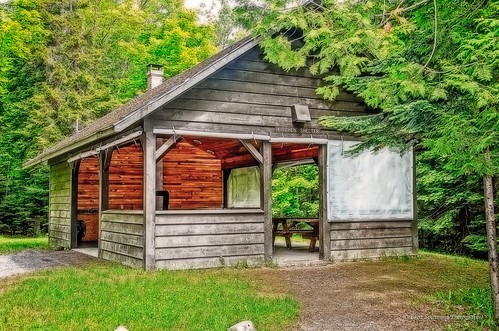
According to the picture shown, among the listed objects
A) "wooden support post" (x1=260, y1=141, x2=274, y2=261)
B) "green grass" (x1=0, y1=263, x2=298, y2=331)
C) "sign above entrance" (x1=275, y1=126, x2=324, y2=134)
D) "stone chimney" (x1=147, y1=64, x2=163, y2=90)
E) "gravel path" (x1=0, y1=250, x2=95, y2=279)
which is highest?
"stone chimney" (x1=147, y1=64, x2=163, y2=90)

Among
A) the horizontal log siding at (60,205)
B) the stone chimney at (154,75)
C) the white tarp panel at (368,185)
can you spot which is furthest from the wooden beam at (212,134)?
the stone chimney at (154,75)

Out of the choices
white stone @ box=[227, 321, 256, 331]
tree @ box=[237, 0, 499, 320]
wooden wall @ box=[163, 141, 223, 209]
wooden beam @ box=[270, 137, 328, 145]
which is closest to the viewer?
white stone @ box=[227, 321, 256, 331]

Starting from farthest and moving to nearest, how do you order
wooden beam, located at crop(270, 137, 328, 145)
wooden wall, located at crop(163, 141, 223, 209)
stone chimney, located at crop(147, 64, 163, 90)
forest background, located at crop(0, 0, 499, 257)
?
1. stone chimney, located at crop(147, 64, 163, 90)
2. forest background, located at crop(0, 0, 499, 257)
3. wooden wall, located at crop(163, 141, 223, 209)
4. wooden beam, located at crop(270, 137, 328, 145)

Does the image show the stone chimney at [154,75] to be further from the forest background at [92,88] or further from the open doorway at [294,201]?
the open doorway at [294,201]

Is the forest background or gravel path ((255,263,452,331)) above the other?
the forest background

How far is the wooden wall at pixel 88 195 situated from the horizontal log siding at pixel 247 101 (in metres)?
6.53

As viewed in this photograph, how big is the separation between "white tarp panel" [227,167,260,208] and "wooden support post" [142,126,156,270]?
461 cm

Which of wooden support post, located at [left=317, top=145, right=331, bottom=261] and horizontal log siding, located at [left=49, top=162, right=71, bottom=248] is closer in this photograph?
wooden support post, located at [left=317, top=145, right=331, bottom=261]

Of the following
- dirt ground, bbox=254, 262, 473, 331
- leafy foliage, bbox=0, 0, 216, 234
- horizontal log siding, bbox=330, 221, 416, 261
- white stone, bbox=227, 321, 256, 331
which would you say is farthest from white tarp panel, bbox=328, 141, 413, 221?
leafy foliage, bbox=0, 0, 216, 234

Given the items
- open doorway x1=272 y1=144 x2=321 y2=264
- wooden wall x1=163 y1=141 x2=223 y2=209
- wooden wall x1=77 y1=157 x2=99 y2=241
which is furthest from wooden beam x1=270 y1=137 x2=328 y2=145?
wooden wall x1=77 y1=157 x2=99 y2=241

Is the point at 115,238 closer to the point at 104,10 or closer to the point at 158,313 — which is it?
the point at 158,313

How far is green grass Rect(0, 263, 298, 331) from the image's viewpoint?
5527mm

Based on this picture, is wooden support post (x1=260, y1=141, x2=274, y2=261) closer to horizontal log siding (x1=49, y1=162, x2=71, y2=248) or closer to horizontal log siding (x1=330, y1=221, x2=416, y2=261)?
horizontal log siding (x1=330, y1=221, x2=416, y2=261)

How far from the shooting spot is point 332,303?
6641 millimetres
